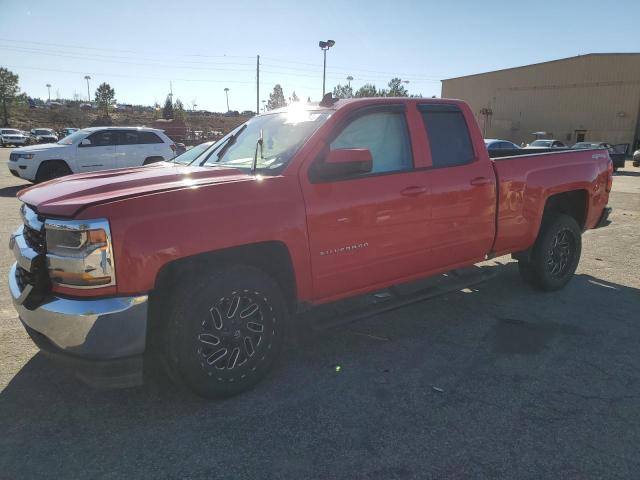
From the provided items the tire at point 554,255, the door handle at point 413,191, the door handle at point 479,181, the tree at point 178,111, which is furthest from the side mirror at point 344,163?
the tree at point 178,111

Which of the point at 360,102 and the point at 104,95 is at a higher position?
the point at 104,95

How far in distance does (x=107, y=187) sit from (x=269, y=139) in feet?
4.46

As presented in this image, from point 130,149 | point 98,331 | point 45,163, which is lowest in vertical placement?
point 98,331

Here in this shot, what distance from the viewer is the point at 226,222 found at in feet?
9.50

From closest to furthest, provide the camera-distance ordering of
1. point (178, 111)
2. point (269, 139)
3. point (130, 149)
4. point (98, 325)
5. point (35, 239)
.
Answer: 1. point (98, 325)
2. point (35, 239)
3. point (269, 139)
4. point (130, 149)
5. point (178, 111)

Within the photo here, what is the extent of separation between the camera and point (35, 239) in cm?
295

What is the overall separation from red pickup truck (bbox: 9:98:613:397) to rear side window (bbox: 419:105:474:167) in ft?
0.04

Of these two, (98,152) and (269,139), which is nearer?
(269,139)

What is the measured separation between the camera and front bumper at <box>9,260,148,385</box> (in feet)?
8.45

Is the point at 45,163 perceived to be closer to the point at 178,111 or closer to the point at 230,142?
the point at 230,142

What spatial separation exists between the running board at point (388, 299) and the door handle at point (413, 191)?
2.61ft

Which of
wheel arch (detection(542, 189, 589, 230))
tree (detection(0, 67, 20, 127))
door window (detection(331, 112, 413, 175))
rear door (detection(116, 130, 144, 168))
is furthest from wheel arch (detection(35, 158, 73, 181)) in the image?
tree (detection(0, 67, 20, 127))

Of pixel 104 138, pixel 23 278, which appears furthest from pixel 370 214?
pixel 104 138

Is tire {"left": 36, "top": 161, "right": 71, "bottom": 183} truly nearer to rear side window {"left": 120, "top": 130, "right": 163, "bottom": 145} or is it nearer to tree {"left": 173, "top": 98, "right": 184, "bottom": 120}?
rear side window {"left": 120, "top": 130, "right": 163, "bottom": 145}
